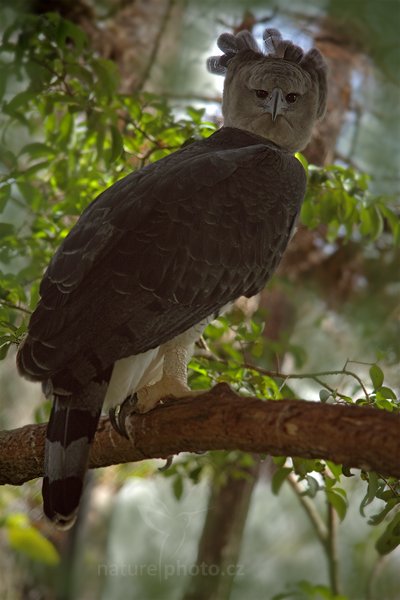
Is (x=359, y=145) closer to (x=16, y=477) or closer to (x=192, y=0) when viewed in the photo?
(x=192, y=0)

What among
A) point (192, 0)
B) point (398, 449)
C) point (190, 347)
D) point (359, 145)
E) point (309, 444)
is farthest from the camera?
point (359, 145)

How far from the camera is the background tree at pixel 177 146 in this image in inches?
104

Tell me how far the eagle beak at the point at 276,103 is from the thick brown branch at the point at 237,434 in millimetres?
1174

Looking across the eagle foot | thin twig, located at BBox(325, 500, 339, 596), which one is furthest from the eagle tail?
thin twig, located at BBox(325, 500, 339, 596)

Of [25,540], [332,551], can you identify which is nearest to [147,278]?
[332,551]

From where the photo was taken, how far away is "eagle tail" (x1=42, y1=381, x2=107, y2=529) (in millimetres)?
2029

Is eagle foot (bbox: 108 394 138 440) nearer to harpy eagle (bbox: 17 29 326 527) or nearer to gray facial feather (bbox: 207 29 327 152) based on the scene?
harpy eagle (bbox: 17 29 326 527)

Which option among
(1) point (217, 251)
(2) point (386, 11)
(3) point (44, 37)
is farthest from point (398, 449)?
(2) point (386, 11)

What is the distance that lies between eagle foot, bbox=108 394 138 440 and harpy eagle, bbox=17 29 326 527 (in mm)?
27

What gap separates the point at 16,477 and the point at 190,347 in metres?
0.65

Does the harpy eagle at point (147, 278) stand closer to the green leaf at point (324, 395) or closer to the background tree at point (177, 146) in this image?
the background tree at point (177, 146)

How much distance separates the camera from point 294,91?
281cm

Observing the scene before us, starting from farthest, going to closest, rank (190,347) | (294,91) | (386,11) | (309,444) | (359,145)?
(359,145) < (386,11) < (294,91) < (190,347) < (309,444)

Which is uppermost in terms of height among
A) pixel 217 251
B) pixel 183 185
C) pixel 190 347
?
pixel 183 185
